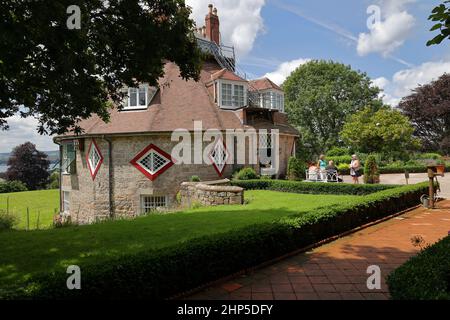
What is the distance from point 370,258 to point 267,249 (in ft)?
7.59

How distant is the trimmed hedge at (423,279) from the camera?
3.35m

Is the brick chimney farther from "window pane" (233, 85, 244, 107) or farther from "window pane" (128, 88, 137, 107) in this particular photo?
"window pane" (128, 88, 137, 107)

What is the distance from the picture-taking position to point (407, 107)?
5203 cm

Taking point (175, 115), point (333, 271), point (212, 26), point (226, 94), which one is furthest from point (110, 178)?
point (212, 26)

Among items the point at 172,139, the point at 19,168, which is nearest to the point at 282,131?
the point at 172,139

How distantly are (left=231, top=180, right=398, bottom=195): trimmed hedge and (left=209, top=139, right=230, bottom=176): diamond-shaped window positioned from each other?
129cm

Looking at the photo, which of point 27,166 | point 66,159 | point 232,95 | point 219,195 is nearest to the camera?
point 219,195

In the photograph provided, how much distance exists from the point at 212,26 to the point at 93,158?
15.2 meters

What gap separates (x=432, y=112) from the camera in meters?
47.5

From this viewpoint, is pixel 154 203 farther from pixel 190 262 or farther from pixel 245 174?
pixel 190 262

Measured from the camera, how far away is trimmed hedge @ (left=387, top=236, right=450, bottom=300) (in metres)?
3.35

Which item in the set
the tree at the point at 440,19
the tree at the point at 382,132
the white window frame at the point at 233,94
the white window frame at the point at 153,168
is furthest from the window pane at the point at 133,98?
the tree at the point at 382,132

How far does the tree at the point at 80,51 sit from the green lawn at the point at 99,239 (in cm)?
281
